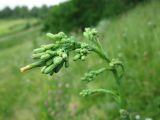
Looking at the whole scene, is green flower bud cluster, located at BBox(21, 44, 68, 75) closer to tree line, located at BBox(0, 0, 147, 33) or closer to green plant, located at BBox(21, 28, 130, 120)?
green plant, located at BBox(21, 28, 130, 120)

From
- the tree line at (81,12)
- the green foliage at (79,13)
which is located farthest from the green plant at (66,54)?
the green foliage at (79,13)

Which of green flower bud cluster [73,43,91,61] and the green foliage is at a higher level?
the green foliage

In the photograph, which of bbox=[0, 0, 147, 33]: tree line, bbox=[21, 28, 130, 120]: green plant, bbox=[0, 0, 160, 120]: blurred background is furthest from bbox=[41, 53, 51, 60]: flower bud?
bbox=[0, 0, 147, 33]: tree line

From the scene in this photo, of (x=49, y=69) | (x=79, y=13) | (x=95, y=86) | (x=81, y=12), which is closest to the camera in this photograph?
(x=49, y=69)

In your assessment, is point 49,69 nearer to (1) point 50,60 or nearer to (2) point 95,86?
(1) point 50,60

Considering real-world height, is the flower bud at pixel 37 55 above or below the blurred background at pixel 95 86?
below

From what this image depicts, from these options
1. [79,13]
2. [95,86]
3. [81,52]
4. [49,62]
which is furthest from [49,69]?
[79,13]

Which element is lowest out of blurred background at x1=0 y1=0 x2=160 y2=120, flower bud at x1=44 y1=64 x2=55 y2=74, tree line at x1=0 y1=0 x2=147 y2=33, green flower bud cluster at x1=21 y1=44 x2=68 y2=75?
flower bud at x1=44 y1=64 x2=55 y2=74

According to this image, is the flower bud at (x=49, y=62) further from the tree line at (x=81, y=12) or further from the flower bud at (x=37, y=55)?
the tree line at (x=81, y=12)

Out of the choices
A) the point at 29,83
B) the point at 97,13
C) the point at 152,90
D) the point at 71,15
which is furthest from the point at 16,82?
the point at 71,15

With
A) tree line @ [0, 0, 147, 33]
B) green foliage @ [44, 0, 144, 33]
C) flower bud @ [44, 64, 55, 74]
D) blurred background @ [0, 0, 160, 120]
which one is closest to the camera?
flower bud @ [44, 64, 55, 74]

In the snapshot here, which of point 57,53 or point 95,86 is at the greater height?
point 95,86

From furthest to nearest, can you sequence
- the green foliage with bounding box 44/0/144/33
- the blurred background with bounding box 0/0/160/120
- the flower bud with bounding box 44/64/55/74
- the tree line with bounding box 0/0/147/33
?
the green foliage with bounding box 44/0/144/33
the tree line with bounding box 0/0/147/33
the blurred background with bounding box 0/0/160/120
the flower bud with bounding box 44/64/55/74
